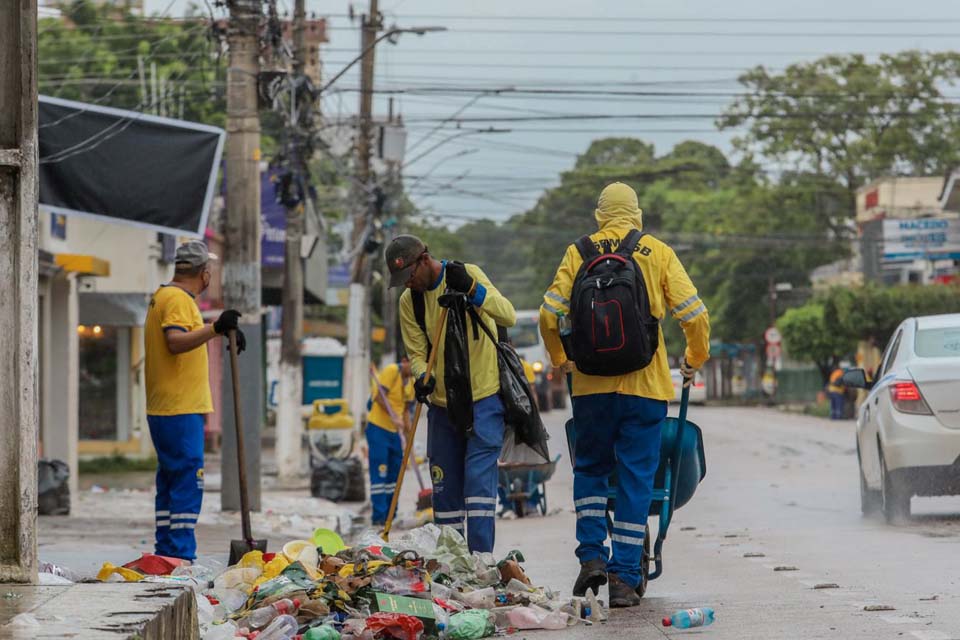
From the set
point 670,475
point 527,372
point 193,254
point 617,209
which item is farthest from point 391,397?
point 617,209

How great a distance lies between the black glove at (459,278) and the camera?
8812 millimetres

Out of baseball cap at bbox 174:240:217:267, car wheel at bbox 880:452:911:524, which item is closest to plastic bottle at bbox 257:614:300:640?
baseball cap at bbox 174:240:217:267

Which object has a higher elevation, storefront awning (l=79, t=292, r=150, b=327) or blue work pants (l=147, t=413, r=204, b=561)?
storefront awning (l=79, t=292, r=150, b=327)

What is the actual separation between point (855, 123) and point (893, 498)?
203 feet

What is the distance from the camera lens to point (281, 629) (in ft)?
23.2

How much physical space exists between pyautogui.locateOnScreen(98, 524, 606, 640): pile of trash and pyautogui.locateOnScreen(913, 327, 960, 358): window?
19.6ft

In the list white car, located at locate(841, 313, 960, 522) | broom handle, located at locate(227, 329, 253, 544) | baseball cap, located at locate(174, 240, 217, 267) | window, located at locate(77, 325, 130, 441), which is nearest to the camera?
broom handle, located at locate(227, 329, 253, 544)

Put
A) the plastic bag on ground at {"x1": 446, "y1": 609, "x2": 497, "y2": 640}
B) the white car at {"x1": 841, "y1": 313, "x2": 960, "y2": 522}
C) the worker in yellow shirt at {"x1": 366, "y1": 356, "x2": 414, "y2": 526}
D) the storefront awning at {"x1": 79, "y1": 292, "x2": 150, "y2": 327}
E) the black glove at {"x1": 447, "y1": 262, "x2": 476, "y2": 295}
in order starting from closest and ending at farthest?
the plastic bag on ground at {"x1": 446, "y1": 609, "x2": 497, "y2": 640} < the black glove at {"x1": 447, "y1": 262, "x2": 476, "y2": 295} < the white car at {"x1": 841, "y1": 313, "x2": 960, "y2": 522} < the worker in yellow shirt at {"x1": 366, "y1": 356, "x2": 414, "y2": 526} < the storefront awning at {"x1": 79, "y1": 292, "x2": 150, "y2": 327}

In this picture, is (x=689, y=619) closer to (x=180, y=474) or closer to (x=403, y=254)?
(x=403, y=254)

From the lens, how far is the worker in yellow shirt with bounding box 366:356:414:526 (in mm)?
15558

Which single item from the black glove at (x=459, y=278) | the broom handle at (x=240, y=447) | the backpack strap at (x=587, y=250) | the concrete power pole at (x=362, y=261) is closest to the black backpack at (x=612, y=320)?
the backpack strap at (x=587, y=250)

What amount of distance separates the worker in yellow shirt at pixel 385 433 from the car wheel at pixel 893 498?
438 cm

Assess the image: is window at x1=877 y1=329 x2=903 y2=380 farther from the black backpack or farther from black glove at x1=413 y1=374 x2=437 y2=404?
the black backpack

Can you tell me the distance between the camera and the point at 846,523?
46.1 feet
